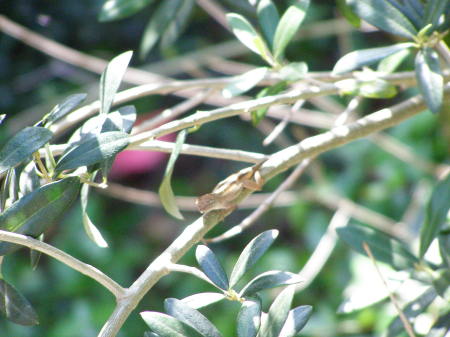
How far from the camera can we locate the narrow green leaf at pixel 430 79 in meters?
0.59

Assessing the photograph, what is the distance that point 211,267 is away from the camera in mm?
590

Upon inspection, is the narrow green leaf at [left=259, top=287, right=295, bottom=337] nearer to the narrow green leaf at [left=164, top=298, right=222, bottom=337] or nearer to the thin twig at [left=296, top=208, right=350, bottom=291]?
the narrow green leaf at [left=164, top=298, right=222, bottom=337]

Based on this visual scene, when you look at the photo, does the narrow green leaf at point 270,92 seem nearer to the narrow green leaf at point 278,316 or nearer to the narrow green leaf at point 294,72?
the narrow green leaf at point 294,72

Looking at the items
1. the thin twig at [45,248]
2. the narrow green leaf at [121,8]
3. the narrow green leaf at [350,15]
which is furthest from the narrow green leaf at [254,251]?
the narrow green leaf at [121,8]

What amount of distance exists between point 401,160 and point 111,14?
3.12ft

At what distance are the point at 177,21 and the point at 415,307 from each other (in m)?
0.59

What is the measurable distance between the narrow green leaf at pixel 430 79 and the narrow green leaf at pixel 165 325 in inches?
12.0

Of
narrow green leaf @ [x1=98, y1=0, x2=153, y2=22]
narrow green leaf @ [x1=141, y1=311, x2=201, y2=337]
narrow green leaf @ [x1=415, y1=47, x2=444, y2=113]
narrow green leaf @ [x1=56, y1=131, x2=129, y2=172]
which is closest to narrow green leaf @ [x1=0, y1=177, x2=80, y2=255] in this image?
narrow green leaf @ [x1=56, y1=131, x2=129, y2=172]

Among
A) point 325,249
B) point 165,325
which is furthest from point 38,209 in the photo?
point 325,249

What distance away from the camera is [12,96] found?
172 cm

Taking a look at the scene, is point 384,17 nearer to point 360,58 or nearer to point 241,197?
point 360,58

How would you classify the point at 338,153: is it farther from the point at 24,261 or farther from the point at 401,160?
the point at 24,261

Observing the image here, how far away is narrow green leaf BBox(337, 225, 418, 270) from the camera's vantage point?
76 cm

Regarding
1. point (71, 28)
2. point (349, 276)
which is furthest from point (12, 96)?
point (349, 276)
